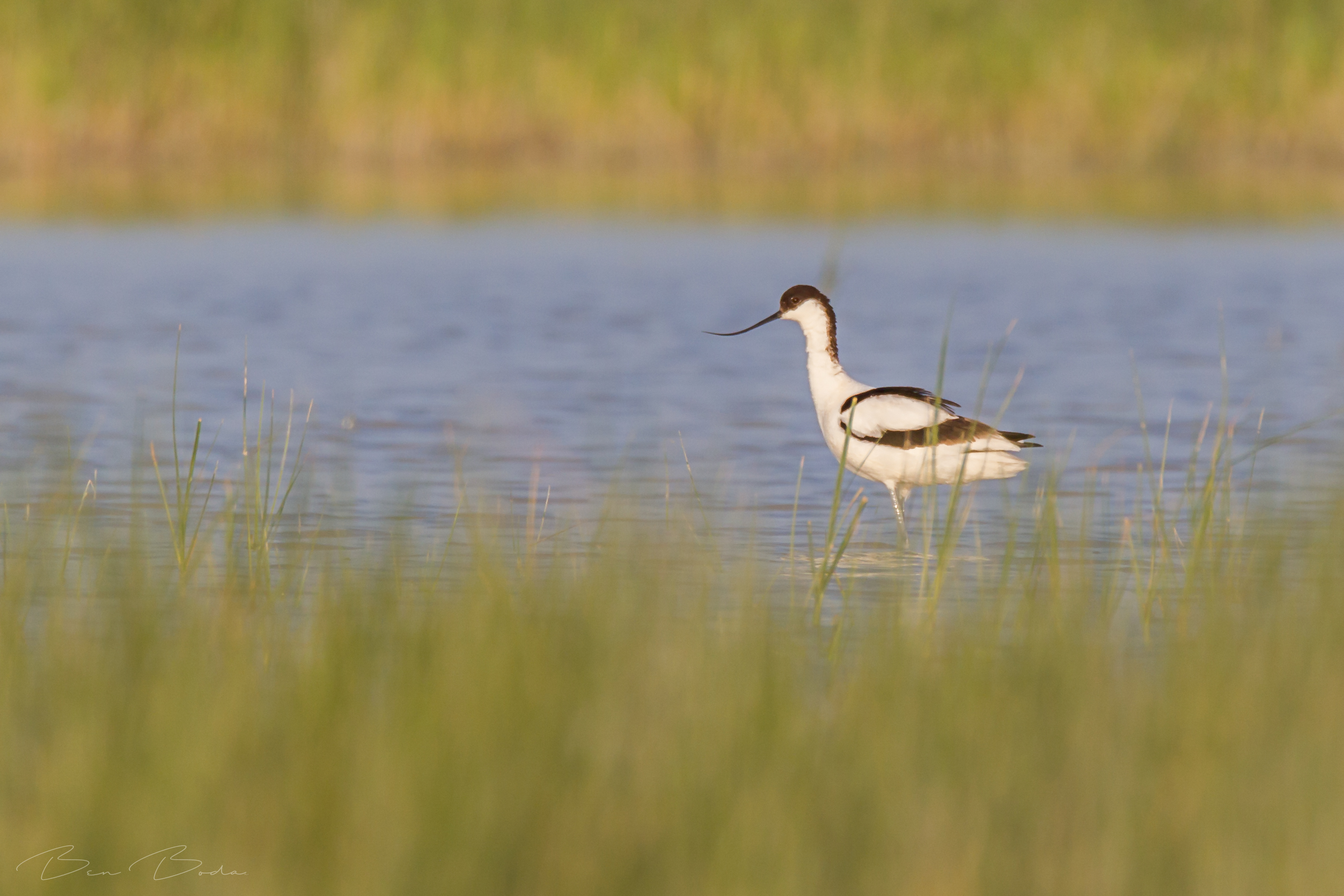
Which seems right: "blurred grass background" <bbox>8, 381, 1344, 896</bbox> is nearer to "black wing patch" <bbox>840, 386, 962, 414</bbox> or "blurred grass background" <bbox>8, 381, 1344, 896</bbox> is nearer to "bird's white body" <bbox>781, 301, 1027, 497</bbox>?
"bird's white body" <bbox>781, 301, 1027, 497</bbox>

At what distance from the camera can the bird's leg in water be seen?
6.83 metres

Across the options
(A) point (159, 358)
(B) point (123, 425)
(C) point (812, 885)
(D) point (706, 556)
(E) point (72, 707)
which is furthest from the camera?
(A) point (159, 358)

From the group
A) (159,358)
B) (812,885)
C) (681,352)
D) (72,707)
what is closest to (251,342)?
(159,358)

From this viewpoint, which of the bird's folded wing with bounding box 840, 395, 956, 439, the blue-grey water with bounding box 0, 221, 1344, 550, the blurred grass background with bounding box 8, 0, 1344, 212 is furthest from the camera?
the blurred grass background with bounding box 8, 0, 1344, 212

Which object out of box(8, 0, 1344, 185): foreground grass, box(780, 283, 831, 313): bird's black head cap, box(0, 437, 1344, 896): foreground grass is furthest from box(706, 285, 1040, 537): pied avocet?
box(8, 0, 1344, 185): foreground grass

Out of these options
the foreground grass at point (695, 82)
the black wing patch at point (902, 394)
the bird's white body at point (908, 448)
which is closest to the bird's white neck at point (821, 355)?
the bird's white body at point (908, 448)

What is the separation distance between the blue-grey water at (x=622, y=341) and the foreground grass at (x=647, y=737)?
0.96 meters

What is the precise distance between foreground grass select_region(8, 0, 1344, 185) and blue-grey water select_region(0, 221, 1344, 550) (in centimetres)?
260

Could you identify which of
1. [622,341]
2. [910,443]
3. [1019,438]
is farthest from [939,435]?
[622,341]

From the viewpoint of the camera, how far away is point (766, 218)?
19.7 meters

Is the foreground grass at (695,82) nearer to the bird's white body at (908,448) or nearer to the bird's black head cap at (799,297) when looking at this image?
the bird's black head cap at (799,297)

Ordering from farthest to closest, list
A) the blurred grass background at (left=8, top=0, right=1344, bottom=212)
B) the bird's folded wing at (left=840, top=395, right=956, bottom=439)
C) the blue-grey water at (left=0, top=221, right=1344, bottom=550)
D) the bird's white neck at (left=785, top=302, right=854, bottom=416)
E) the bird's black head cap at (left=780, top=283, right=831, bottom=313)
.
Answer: the blurred grass background at (left=8, top=0, right=1344, bottom=212), the blue-grey water at (left=0, top=221, right=1344, bottom=550), the bird's black head cap at (left=780, top=283, right=831, bottom=313), the bird's white neck at (left=785, top=302, right=854, bottom=416), the bird's folded wing at (left=840, top=395, right=956, bottom=439)

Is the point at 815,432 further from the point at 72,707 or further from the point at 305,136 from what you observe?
the point at 305,136

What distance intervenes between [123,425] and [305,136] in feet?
42.7
